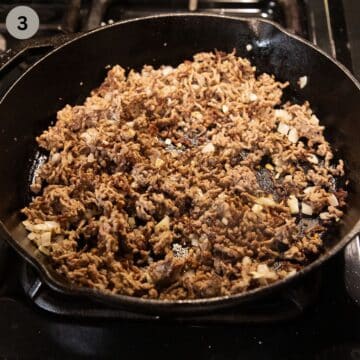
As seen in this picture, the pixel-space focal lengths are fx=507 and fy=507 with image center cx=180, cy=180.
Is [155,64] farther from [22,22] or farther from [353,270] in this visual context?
[353,270]

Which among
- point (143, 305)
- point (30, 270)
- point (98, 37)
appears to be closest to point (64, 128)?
point (98, 37)

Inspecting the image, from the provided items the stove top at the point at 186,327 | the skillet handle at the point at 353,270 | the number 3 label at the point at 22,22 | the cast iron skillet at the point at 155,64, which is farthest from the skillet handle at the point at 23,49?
the skillet handle at the point at 353,270

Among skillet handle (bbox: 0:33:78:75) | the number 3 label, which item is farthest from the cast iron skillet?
the number 3 label

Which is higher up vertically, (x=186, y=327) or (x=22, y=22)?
(x=22, y=22)

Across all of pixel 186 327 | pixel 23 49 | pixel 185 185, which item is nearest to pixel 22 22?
pixel 23 49

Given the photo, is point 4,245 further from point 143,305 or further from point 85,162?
point 143,305
